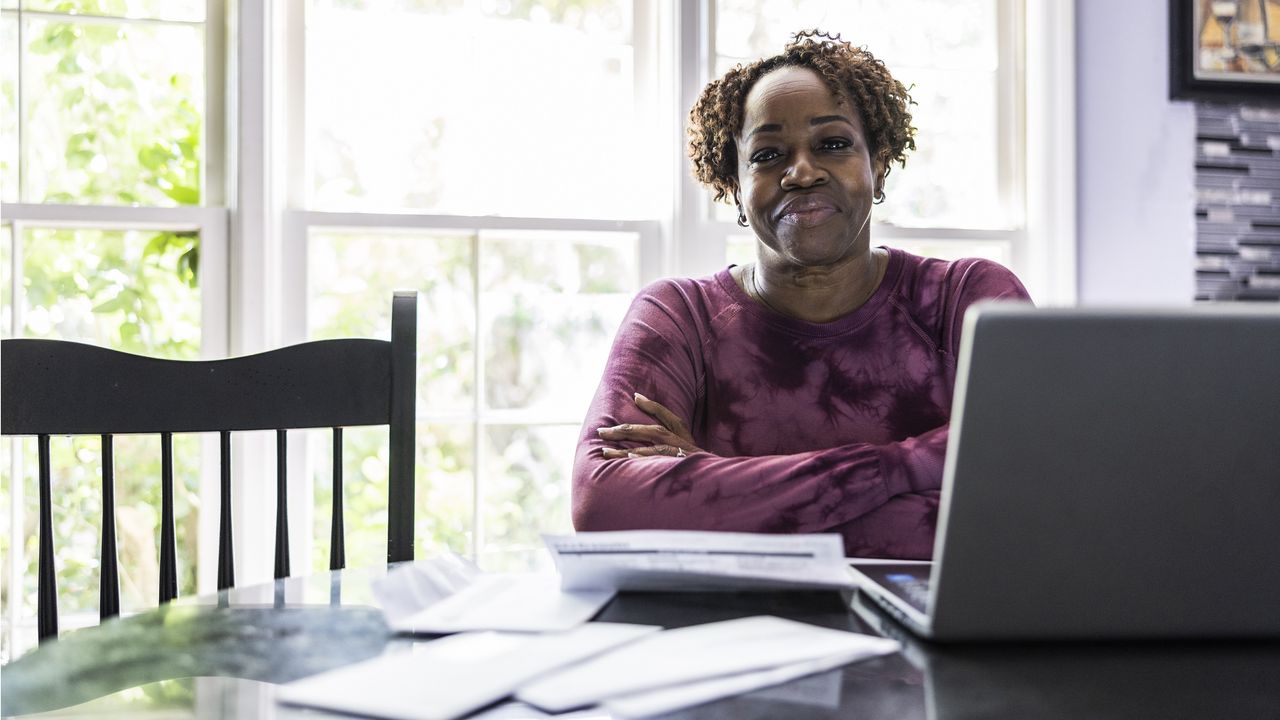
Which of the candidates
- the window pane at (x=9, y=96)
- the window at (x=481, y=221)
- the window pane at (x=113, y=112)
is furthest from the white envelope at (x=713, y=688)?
the window pane at (x=9, y=96)

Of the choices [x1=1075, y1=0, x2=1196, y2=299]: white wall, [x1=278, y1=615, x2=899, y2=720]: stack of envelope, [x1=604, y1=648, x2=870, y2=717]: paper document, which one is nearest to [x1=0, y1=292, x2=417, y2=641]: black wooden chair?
[x1=278, y1=615, x2=899, y2=720]: stack of envelope

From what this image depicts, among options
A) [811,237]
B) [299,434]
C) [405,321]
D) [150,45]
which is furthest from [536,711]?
[150,45]

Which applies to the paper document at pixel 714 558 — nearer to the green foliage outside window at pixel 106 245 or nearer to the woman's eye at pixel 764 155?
the woman's eye at pixel 764 155

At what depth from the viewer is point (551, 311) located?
2283 mm

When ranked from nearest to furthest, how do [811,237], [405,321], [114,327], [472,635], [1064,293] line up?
[472,635]
[405,321]
[811,237]
[114,327]
[1064,293]

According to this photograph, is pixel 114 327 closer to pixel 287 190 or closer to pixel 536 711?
pixel 287 190

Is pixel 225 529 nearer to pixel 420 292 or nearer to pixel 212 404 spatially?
pixel 212 404

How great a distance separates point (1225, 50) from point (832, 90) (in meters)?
1.38

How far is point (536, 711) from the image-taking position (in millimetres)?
554

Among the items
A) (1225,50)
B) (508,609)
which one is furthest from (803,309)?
(1225,50)

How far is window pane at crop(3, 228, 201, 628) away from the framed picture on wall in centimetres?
234

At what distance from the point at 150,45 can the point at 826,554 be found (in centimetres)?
194

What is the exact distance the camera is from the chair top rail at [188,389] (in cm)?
114

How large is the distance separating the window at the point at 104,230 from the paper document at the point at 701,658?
5.56 feet
